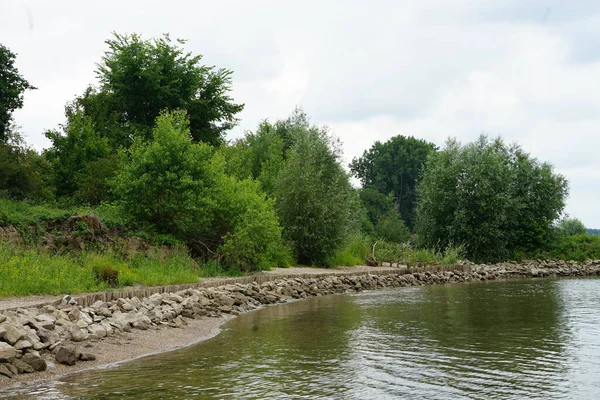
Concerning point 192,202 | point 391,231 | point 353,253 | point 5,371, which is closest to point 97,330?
point 5,371

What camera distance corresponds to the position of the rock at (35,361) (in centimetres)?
1206

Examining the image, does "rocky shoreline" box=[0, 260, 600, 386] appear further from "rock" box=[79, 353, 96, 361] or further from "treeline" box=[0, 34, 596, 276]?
"treeline" box=[0, 34, 596, 276]

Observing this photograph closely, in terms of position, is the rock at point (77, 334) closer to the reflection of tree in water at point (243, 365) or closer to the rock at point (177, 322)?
the reflection of tree in water at point (243, 365)

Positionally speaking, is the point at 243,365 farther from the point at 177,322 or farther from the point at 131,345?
the point at 177,322

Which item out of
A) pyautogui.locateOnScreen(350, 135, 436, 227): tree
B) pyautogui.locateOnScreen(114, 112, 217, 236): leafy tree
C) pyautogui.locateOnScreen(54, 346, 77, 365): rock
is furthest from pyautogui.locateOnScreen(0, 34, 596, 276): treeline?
pyautogui.locateOnScreen(350, 135, 436, 227): tree

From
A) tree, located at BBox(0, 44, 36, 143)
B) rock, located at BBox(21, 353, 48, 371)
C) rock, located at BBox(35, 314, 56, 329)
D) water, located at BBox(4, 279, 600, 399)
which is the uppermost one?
tree, located at BBox(0, 44, 36, 143)

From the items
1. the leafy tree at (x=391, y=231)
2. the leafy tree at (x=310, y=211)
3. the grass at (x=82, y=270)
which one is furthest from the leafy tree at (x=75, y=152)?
the leafy tree at (x=391, y=231)

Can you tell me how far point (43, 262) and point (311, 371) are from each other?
11.5 meters

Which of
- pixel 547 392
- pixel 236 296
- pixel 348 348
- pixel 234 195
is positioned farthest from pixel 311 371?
pixel 234 195

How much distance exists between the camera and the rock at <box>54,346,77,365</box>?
500 inches

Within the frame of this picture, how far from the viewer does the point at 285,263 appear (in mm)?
35781

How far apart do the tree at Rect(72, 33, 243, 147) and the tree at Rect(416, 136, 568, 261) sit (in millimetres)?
19148

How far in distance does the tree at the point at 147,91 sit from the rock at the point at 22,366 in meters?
30.1

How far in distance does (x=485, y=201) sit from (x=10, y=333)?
44.3 metres
